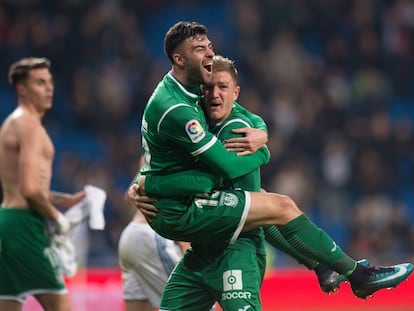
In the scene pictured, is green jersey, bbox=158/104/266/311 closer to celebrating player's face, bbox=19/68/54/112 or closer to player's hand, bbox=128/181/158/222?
player's hand, bbox=128/181/158/222

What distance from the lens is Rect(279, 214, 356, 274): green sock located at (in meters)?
4.99

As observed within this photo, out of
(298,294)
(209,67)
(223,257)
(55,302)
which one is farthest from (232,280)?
(298,294)

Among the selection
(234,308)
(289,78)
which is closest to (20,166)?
(234,308)

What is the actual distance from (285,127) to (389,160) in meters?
1.38

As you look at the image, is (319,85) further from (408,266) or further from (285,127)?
(408,266)

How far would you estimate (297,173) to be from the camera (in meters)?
12.0

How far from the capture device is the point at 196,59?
5.00 meters

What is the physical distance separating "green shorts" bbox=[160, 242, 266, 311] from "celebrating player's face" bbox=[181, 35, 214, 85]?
89cm

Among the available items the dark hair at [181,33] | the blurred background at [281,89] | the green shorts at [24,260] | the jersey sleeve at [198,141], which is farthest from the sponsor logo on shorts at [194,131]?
the blurred background at [281,89]

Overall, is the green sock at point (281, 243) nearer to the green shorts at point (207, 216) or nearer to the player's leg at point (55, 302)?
the green shorts at point (207, 216)

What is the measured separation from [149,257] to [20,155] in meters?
1.06

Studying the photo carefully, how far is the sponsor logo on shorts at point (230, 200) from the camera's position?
494 centimetres

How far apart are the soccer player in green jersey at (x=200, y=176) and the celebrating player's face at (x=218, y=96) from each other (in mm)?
84

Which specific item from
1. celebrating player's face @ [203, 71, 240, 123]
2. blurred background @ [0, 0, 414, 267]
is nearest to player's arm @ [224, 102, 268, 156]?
celebrating player's face @ [203, 71, 240, 123]
